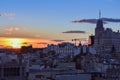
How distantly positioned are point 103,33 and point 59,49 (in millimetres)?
18957

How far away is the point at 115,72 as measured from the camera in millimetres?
49656

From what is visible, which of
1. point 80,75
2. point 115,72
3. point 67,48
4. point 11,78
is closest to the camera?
point 11,78

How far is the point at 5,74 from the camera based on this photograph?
35938 mm

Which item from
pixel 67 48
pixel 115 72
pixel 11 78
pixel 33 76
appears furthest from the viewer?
pixel 67 48

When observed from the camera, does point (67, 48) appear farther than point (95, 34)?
No

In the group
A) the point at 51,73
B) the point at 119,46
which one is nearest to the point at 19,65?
the point at 51,73

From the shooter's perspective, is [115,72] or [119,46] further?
[119,46]

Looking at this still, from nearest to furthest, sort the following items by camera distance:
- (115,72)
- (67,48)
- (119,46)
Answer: (115,72)
(67,48)
(119,46)

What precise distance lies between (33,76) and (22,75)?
9792mm

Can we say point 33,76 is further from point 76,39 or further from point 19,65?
point 76,39

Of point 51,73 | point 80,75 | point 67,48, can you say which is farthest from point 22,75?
point 67,48

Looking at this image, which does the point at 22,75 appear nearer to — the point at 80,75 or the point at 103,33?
the point at 80,75

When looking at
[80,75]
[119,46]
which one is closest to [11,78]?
[80,75]

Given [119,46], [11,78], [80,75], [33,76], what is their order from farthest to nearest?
[119,46], [33,76], [80,75], [11,78]
